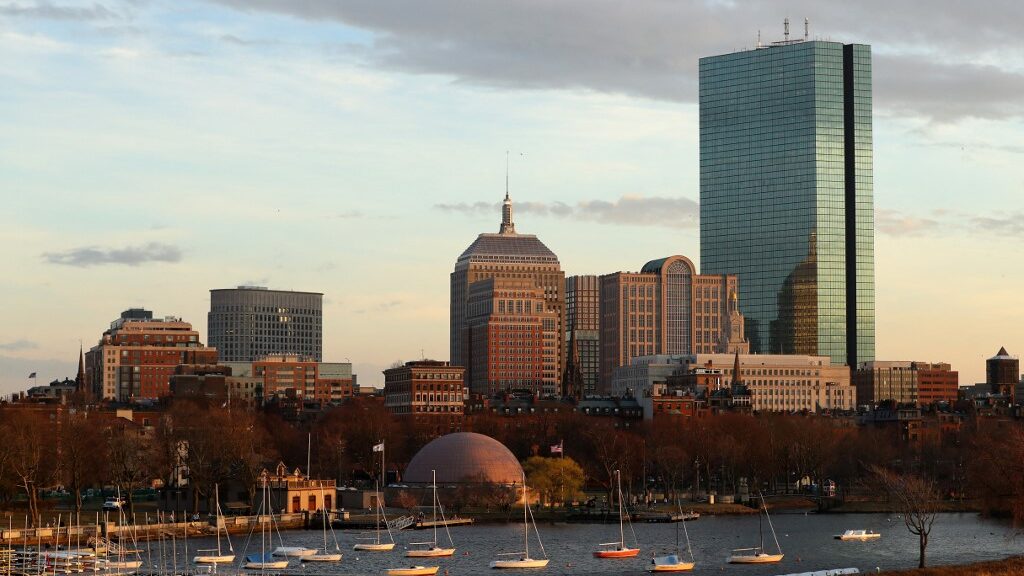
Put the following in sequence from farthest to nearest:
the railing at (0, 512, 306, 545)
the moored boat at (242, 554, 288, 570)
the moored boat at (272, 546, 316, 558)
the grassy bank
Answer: the railing at (0, 512, 306, 545), the moored boat at (272, 546, 316, 558), the moored boat at (242, 554, 288, 570), the grassy bank

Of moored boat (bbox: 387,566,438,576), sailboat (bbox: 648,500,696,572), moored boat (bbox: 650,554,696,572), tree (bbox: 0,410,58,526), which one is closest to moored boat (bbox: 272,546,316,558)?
moored boat (bbox: 387,566,438,576)

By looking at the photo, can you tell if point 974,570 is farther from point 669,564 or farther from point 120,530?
point 120,530

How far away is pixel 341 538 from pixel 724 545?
3492 centimetres

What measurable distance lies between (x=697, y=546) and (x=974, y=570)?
138ft

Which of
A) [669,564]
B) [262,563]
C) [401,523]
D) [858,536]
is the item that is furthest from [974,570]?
[401,523]

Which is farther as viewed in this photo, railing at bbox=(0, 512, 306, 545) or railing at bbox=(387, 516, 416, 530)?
railing at bbox=(387, 516, 416, 530)

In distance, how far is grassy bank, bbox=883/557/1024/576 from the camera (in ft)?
419

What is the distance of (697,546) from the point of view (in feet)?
556

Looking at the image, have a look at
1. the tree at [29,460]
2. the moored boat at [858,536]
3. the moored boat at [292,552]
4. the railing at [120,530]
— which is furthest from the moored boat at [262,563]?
the moored boat at [858,536]

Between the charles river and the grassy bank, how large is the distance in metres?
10.3

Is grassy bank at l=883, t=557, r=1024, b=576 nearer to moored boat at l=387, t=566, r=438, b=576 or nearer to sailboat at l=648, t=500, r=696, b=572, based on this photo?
sailboat at l=648, t=500, r=696, b=572

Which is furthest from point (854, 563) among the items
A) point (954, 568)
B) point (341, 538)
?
point (341, 538)

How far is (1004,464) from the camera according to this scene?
625 ft

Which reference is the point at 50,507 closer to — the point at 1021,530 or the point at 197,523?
the point at 197,523
